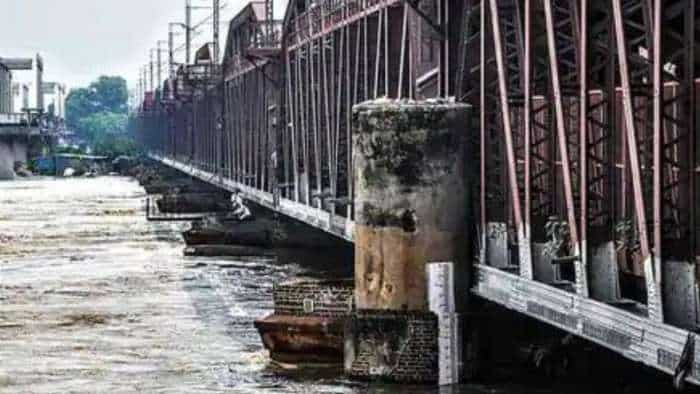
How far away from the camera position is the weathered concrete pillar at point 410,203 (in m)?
28.4

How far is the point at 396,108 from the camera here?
28.8m

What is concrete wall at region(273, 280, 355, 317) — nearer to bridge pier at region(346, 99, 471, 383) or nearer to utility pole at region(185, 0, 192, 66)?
bridge pier at region(346, 99, 471, 383)

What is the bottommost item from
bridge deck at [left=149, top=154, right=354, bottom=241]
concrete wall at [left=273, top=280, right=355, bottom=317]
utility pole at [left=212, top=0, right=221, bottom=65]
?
concrete wall at [left=273, top=280, right=355, bottom=317]

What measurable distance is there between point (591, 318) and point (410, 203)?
219 inches

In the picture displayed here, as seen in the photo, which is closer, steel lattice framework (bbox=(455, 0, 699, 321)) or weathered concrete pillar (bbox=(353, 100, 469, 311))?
steel lattice framework (bbox=(455, 0, 699, 321))

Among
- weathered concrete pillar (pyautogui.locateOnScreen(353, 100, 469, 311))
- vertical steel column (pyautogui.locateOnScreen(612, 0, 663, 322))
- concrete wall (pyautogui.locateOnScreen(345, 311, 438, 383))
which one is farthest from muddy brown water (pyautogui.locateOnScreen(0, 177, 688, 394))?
vertical steel column (pyautogui.locateOnScreen(612, 0, 663, 322))

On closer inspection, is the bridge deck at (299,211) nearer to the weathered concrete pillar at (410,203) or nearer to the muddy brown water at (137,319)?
the muddy brown water at (137,319)

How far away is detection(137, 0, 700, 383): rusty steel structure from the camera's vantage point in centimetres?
2109

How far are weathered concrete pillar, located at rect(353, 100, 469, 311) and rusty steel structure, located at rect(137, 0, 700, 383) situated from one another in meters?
0.85

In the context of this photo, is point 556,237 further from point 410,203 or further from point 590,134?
point 410,203

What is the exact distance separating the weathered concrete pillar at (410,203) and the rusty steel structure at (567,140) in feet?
2.80

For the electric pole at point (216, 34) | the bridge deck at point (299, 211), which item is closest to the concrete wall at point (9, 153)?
the electric pole at point (216, 34)

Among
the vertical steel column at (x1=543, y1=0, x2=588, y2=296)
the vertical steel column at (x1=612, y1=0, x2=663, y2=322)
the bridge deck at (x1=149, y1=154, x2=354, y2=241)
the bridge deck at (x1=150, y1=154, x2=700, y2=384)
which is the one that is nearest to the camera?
the bridge deck at (x1=150, y1=154, x2=700, y2=384)

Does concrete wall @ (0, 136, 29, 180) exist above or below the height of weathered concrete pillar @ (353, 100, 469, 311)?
above
